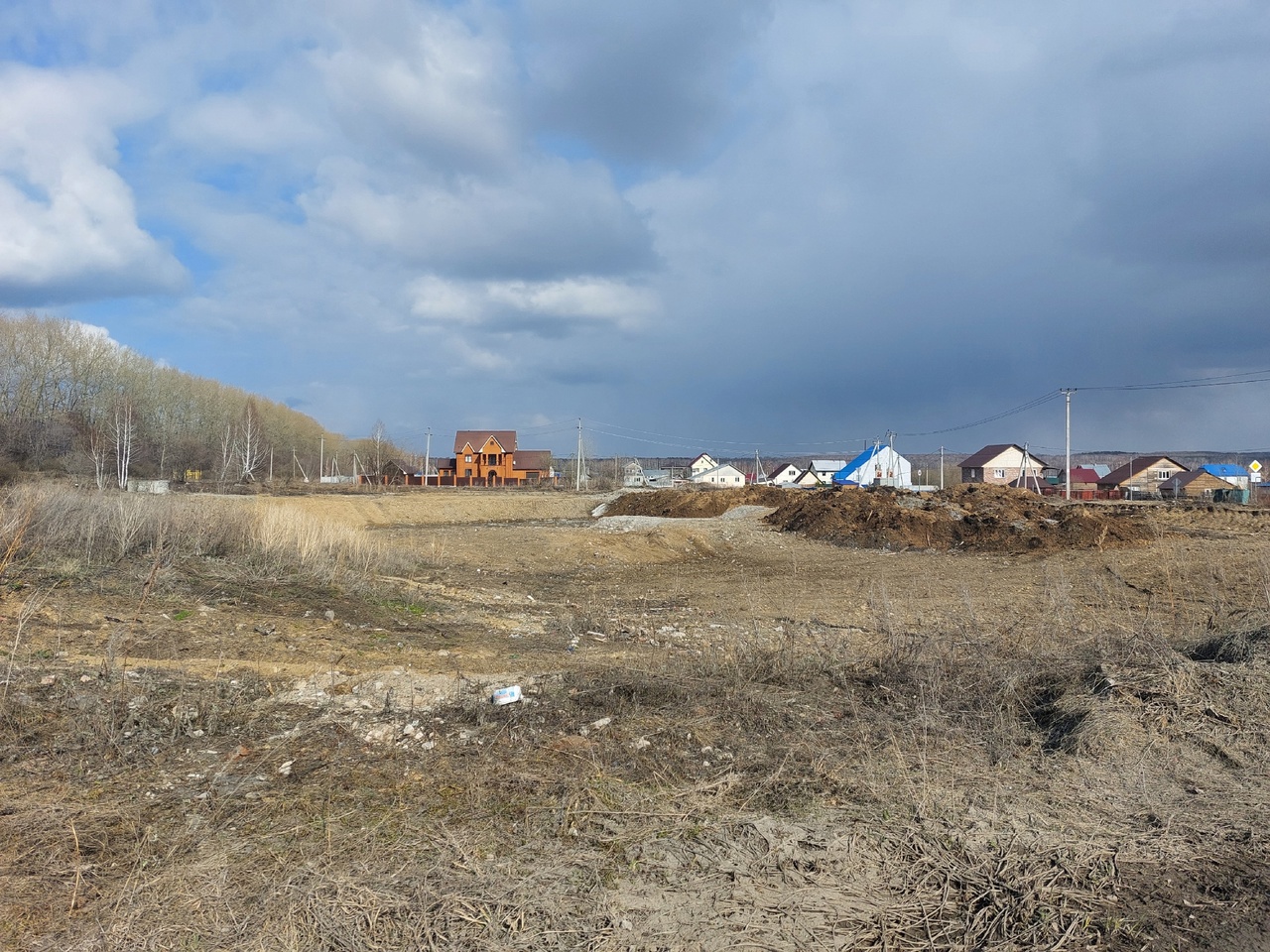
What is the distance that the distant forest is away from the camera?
165 ft

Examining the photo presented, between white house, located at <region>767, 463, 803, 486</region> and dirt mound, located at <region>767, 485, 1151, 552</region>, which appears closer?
dirt mound, located at <region>767, 485, 1151, 552</region>

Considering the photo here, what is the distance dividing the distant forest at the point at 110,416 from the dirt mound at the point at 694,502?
94.3 ft

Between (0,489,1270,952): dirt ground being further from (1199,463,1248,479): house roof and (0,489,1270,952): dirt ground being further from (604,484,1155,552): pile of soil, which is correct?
(1199,463,1248,479): house roof

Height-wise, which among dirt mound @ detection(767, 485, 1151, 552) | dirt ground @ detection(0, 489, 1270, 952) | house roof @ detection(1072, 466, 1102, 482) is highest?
house roof @ detection(1072, 466, 1102, 482)

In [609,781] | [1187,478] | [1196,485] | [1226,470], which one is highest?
[1226,470]

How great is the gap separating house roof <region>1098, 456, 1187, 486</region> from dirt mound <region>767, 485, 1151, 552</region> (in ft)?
167

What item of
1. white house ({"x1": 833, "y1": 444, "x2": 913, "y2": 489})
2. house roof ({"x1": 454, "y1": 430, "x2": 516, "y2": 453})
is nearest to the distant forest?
house roof ({"x1": 454, "y1": 430, "x2": 516, "y2": 453})

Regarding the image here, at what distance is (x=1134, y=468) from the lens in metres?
70.0

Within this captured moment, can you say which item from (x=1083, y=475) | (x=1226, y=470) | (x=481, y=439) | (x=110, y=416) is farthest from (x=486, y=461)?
(x=1226, y=470)

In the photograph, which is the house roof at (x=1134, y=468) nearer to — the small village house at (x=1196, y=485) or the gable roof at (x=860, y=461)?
the small village house at (x=1196, y=485)

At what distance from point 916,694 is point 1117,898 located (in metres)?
2.73

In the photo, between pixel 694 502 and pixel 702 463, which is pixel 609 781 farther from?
pixel 702 463

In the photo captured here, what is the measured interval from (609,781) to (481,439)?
7476 cm

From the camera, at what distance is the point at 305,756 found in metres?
4.82
